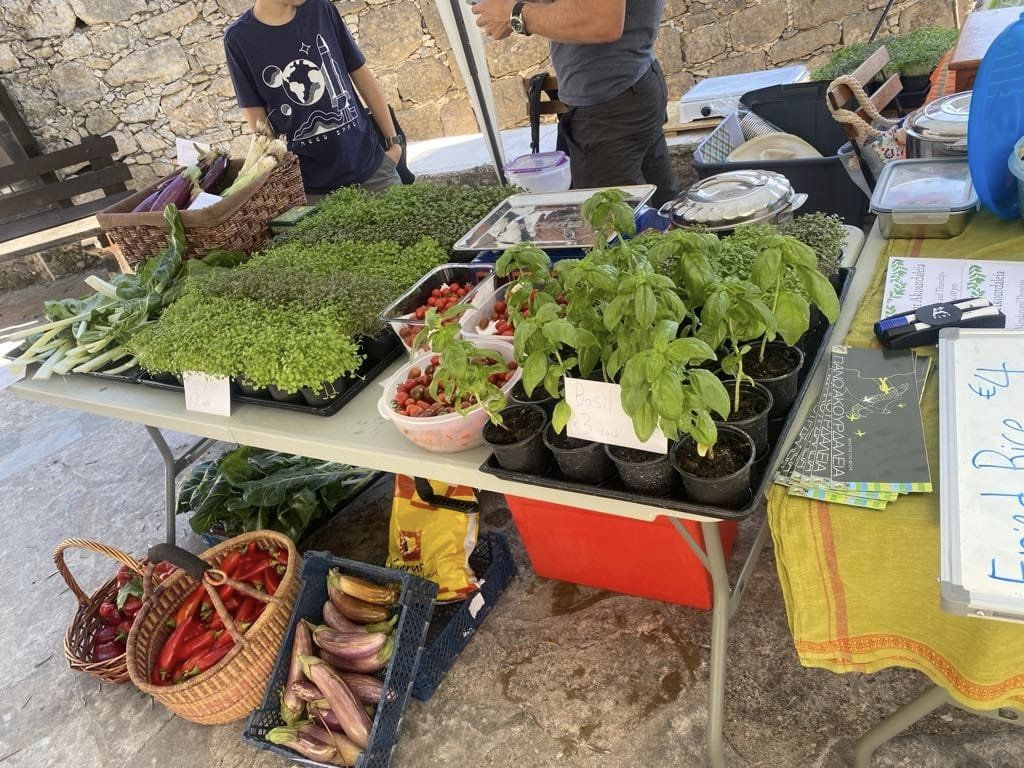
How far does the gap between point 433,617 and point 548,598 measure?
0.40 meters

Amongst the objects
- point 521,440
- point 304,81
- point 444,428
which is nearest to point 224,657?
point 444,428

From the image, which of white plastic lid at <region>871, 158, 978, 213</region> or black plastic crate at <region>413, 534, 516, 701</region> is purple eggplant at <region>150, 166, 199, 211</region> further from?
white plastic lid at <region>871, 158, 978, 213</region>

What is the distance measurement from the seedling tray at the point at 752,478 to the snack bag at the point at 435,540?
0.97m

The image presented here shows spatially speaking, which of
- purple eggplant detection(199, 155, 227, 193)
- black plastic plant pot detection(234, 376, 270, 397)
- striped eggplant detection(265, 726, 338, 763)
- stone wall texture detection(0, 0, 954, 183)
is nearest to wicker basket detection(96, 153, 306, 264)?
purple eggplant detection(199, 155, 227, 193)

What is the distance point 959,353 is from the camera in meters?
1.16

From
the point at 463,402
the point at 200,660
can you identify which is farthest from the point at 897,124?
the point at 200,660

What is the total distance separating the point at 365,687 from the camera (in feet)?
6.46

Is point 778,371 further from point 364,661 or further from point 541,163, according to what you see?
point 541,163

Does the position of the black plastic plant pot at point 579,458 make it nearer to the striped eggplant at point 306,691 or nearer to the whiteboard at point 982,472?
the whiteboard at point 982,472

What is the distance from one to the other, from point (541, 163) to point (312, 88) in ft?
4.08

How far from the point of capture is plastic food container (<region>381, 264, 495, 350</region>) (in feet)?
5.63

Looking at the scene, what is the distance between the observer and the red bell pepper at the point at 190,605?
85.9 inches

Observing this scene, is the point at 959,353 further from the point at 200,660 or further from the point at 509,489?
the point at 200,660

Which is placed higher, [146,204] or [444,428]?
[146,204]
